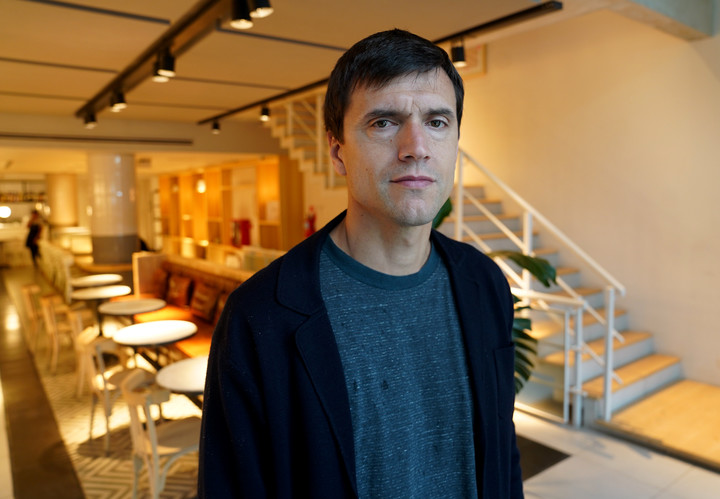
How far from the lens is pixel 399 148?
844mm

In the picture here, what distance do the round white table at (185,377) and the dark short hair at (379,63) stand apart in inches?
76.3

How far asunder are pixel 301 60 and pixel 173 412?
9.85 feet

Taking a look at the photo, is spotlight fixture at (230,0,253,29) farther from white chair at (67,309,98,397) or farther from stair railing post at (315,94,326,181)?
stair railing post at (315,94,326,181)

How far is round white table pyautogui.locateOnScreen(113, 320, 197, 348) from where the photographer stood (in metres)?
3.42

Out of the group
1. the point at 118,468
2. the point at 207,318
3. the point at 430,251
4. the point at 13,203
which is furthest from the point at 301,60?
the point at 13,203

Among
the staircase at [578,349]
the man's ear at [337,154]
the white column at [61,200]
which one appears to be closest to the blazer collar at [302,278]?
the man's ear at [337,154]

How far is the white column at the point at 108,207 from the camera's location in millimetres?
7922

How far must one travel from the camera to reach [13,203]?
17.2 metres

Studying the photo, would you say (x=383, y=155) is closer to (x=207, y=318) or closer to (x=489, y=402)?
(x=489, y=402)

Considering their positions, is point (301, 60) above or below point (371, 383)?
above

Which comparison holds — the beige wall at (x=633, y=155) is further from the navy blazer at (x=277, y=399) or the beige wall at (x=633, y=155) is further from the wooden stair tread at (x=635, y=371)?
the navy blazer at (x=277, y=399)

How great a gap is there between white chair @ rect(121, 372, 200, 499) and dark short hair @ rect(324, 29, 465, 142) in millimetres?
1914

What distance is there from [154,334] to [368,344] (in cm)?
310

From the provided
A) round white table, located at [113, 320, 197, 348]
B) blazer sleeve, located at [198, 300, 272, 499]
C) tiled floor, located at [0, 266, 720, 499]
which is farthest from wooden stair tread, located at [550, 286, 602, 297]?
blazer sleeve, located at [198, 300, 272, 499]
